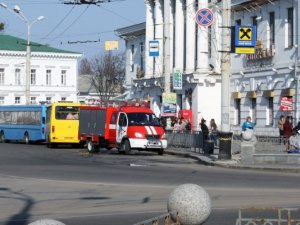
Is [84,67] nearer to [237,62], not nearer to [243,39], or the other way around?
[237,62]

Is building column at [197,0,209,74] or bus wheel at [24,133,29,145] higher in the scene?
building column at [197,0,209,74]

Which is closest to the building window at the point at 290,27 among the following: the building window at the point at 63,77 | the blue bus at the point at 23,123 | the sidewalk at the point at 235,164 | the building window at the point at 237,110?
the building window at the point at 237,110

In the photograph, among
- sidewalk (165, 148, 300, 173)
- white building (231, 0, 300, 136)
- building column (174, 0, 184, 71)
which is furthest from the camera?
building column (174, 0, 184, 71)

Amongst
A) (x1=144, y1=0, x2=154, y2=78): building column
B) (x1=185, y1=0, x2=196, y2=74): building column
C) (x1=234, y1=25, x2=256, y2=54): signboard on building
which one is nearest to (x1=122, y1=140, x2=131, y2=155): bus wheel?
(x1=234, y1=25, x2=256, y2=54): signboard on building

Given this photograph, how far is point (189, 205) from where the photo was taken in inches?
383

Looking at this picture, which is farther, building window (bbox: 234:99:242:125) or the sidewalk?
building window (bbox: 234:99:242:125)

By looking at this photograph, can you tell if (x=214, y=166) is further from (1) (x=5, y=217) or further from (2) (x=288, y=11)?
(2) (x=288, y=11)

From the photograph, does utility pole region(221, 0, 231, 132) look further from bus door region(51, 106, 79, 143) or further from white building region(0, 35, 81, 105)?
white building region(0, 35, 81, 105)

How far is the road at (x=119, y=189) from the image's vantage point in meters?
15.8

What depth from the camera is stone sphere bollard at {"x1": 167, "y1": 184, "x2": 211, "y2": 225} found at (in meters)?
9.71

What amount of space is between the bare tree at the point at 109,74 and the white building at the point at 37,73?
14.0 feet

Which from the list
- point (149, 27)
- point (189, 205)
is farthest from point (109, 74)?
point (189, 205)

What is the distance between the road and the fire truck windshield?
20.9 ft

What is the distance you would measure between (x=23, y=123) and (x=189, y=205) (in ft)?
152
